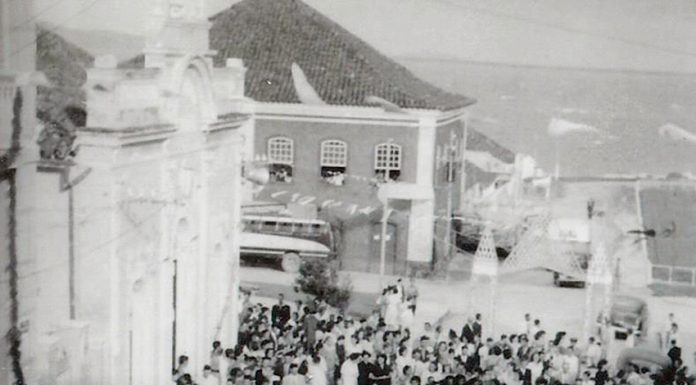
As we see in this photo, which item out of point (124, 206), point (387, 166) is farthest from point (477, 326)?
point (124, 206)

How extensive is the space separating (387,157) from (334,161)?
0.28m

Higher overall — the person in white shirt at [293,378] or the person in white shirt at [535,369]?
the person in white shirt at [535,369]

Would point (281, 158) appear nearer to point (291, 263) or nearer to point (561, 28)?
point (291, 263)

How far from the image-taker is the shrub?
550 cm

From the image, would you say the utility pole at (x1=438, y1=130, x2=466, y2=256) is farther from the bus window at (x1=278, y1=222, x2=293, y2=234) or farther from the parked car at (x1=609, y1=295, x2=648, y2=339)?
the parked car at (x1=609, y1=295, x2=648, y2=339)

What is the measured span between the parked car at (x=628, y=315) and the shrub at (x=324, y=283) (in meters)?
1.42

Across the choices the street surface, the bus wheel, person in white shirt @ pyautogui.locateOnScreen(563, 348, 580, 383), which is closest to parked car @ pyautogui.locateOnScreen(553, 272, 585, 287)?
the street surface

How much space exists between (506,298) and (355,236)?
0.89m

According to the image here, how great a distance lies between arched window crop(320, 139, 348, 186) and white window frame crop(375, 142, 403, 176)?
0.17 meters

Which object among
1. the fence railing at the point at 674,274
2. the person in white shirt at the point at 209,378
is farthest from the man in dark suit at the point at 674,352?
the person in white shirt at the point at 209,378

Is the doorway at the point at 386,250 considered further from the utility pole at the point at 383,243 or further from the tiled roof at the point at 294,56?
the tiled roof at the point at 294,56

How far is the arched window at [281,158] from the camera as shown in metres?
5.40

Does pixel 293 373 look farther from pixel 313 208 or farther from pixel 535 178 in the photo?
pixel 535 178

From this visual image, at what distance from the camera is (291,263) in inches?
217
